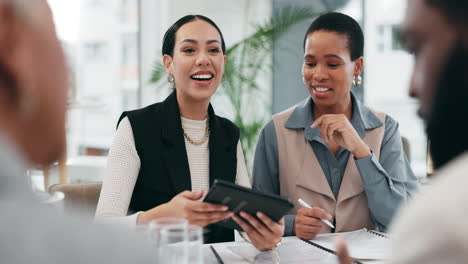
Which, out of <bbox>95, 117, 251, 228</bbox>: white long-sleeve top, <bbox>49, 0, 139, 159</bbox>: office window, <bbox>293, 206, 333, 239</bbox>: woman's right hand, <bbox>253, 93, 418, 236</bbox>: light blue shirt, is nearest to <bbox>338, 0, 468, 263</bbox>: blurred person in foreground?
<bbox>293, 206, 333, 239</bbox>: woman's right hand

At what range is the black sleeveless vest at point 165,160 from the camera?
6.48 feet

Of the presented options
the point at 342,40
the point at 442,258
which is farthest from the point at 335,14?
the point at 442,258

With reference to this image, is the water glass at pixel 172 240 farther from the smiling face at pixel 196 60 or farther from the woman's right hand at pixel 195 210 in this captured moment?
the smiling face at pixel 196 60

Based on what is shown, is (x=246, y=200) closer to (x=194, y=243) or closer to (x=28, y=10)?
(x=194, y=243)

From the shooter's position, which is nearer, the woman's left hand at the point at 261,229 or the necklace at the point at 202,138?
the woman's left hand at the point at 261,229

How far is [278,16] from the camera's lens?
4.61 metres

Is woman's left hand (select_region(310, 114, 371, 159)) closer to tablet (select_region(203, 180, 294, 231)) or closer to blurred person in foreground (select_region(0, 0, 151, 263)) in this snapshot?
tablet (select_region(203, 180, 294, 231))

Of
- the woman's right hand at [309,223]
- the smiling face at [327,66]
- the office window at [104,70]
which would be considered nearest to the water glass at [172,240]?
the woman's right hand at [309,223]

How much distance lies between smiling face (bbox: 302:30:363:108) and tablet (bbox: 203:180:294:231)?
2.60ft

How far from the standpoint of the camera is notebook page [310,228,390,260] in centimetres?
150

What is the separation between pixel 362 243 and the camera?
167 centimetres

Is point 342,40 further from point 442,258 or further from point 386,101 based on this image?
point 386,101

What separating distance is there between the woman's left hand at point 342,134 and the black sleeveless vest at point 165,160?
41 cm

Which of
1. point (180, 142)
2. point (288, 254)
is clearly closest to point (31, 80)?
point (288, 254)
